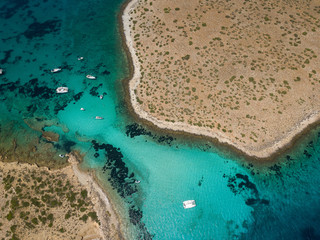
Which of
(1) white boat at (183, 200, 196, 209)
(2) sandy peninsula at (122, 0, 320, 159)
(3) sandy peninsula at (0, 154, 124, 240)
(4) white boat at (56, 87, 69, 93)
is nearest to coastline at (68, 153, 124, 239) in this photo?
(3) sandy peninsula at (0, 154, 124, 240)

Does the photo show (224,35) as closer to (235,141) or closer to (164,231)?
(235,141)

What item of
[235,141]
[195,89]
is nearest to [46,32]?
[195,89]

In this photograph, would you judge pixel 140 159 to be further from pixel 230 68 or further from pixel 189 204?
pixel 230 68

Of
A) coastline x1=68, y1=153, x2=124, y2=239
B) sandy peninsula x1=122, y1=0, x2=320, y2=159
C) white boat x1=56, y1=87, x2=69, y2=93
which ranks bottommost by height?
coastline x1=68, y1=153, x2=124, y2=239

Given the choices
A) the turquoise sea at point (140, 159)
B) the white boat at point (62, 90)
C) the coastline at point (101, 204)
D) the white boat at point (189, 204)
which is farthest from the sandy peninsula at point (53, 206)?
the white boat at point (62, 90)

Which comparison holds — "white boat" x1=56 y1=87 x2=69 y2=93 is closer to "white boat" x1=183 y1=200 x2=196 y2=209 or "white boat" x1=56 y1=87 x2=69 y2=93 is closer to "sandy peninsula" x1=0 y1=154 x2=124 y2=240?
"sandy peninsula" x1=0 y1=154 x2=124 y2=240

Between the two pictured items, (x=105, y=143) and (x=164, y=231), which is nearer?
(x=164, y=231)
